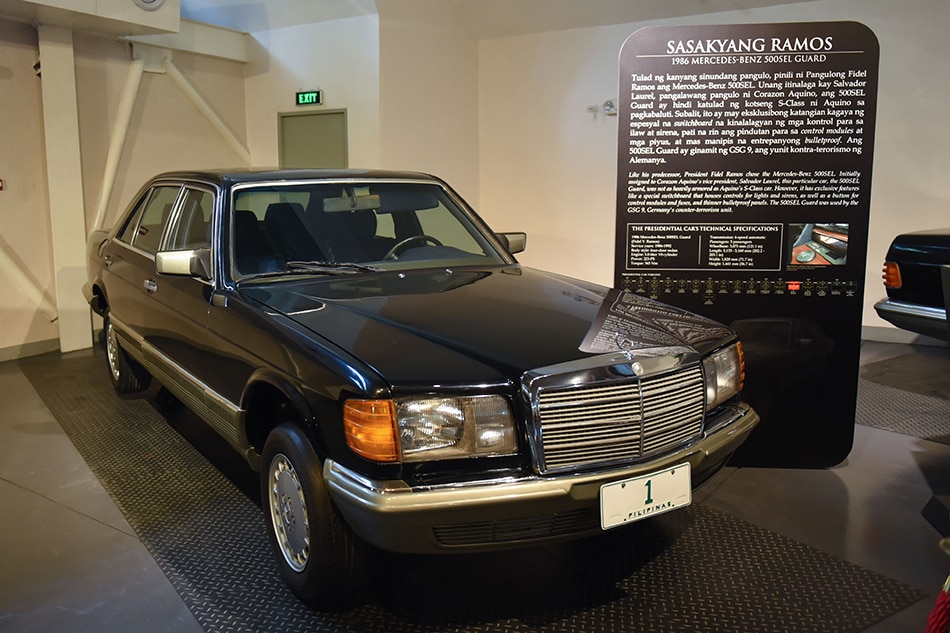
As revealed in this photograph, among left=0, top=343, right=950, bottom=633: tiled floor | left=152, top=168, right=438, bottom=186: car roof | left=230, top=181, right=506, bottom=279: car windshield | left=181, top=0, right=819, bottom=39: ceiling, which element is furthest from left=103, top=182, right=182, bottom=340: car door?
left=181, top=0, right=819, bottom=39: ceiling

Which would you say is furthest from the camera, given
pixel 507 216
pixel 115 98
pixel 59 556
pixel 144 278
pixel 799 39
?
pixel 507 216

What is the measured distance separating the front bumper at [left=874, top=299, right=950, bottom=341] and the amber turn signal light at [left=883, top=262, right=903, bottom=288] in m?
0.10

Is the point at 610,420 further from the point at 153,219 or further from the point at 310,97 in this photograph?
the point at 310,97

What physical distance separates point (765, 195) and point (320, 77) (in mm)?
5065

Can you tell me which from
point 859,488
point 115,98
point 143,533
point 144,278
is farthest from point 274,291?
point 115,98

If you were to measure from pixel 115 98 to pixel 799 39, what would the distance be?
5714 mm

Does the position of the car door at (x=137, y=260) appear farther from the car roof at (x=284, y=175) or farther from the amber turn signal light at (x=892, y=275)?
the amber turn signal light at (x=892, y=275)

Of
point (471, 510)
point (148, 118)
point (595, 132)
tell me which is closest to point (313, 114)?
point (148, 118)

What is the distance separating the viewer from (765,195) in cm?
355

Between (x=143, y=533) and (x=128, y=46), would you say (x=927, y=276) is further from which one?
(x=128, y=46)

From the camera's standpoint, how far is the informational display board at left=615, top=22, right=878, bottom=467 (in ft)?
11.4

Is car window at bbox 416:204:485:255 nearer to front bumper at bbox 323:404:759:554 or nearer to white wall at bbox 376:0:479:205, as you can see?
front bumper at bbox 323:404:759:554

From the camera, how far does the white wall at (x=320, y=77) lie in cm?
702

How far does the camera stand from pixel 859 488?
11.7ft
